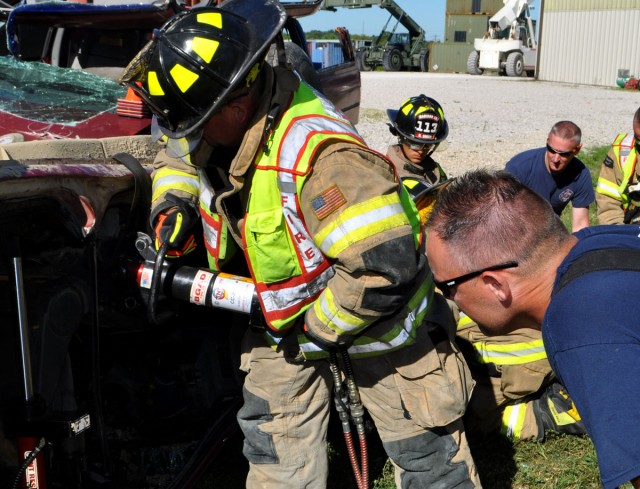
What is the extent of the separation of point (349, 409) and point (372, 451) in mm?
910

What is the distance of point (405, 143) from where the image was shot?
15.8 feet

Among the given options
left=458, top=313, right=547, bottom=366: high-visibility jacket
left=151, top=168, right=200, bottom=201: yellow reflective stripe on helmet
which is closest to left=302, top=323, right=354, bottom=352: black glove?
left=151, top=168, right=200, bottom=201: yellow reflective stripe on helmet

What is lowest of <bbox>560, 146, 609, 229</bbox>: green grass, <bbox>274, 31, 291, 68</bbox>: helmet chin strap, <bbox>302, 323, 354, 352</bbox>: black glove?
<bbox>560, 146, 609, 229</bbox>: green grass

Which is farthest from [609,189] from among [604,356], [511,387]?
[604,356]

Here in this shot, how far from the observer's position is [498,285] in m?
1.78

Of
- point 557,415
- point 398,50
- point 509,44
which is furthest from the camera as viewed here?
point 398,50

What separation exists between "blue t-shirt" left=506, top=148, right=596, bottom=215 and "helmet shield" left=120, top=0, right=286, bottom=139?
3701mm

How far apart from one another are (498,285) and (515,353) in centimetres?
209

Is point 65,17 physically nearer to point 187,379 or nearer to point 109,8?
point 109,8

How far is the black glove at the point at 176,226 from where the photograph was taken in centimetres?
266

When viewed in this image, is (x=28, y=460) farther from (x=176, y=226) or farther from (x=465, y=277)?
(x=465, y=277)

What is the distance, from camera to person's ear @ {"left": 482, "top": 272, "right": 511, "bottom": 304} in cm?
177

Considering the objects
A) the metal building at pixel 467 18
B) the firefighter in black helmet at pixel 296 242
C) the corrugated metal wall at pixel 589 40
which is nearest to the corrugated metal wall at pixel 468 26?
the metal building at pixel 467 18

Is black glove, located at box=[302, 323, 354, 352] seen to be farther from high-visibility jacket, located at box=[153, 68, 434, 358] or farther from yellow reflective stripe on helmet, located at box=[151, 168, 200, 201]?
yellow reflective stripe on helmet, located at box=[151, 168, 200, 201]
